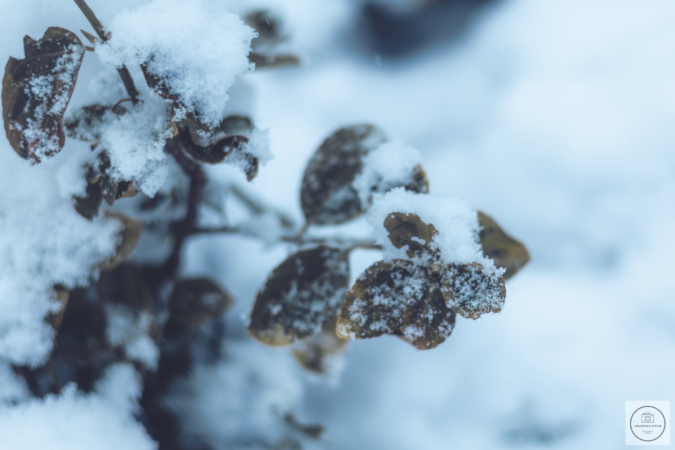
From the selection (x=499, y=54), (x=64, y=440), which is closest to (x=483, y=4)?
(x=499, y=54)

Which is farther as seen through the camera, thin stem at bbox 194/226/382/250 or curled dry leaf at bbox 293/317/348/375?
curled dry leaf at bbox 293/317/348/375

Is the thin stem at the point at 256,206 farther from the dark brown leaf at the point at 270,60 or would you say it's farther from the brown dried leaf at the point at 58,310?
the brown dried leaf at the point at 58,310

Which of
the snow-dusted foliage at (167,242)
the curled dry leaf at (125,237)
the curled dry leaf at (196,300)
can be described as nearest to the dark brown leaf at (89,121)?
the snow-dusted foliage at (167,242)

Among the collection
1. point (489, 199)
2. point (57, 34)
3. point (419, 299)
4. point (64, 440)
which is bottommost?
point (64, 440)

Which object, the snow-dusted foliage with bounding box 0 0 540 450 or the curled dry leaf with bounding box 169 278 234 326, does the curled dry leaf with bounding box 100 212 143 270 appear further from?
the curled dry leaf with bounding box 169 278 234 326

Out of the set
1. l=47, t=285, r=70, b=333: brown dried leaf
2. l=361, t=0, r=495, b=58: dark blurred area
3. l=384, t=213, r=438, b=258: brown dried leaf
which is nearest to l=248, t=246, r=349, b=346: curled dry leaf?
l=384, t=213, r=438, b=258: brown dried leaf

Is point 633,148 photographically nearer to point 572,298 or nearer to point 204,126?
point 572,298

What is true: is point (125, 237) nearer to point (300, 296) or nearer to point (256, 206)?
point (300, 296)
